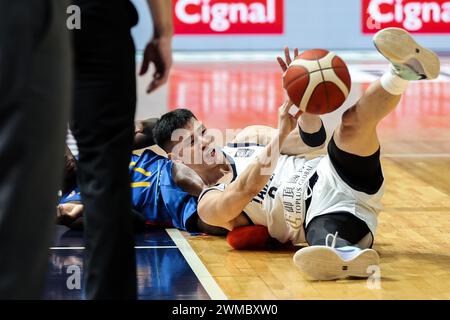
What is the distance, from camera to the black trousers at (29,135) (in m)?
1.71

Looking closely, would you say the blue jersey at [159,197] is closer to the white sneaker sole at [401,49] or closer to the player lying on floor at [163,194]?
the player lying on floor at [163,194]

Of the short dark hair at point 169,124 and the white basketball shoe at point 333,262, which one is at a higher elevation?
the short dark hair at point 169,124

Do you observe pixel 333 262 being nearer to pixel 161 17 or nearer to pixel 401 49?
pixel 401 49

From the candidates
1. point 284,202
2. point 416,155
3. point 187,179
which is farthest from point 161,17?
point 416,155

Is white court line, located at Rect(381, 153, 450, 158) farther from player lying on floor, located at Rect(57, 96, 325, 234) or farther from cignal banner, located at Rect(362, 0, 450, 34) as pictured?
cignal banner, located at Rect(362, 0, 450, 34)

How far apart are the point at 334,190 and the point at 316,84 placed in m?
0.52

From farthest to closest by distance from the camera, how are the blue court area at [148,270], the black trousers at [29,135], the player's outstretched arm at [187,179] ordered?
the player's outstretched arm at [187,179]
the blue court area at [148,270]
the black trousers at [29,135]

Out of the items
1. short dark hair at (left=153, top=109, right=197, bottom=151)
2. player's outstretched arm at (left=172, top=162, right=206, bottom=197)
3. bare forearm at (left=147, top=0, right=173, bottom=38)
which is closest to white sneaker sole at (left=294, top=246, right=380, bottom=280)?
player's outstretched arm at (left=172, top=162, right=206, bottom=197)

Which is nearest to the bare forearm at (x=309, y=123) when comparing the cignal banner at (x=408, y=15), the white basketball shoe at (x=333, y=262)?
the white basketball shoe at (x=333, y=262)

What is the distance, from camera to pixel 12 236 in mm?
1719

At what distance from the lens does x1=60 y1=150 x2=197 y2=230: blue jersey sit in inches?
197

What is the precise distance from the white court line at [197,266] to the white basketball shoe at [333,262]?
353 mm

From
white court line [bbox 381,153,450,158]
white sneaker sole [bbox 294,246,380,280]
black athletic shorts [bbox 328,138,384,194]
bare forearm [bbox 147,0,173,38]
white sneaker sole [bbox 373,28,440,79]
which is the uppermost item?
bare forearm [bbox 147,0,173,38]

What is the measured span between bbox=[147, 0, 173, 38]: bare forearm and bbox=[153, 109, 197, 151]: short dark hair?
7.93 ft
